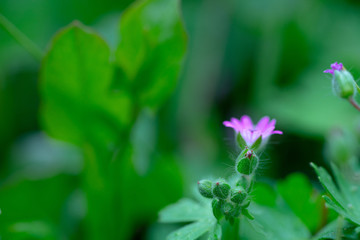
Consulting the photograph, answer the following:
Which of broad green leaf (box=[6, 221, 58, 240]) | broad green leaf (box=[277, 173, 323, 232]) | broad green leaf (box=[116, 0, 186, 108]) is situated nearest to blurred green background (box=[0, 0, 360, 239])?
broad green leaf (box=[6, 221, 58, 240])

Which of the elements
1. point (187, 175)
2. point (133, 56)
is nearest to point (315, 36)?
point (187, 175)

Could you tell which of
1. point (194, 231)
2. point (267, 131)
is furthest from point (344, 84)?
point (194, 231)

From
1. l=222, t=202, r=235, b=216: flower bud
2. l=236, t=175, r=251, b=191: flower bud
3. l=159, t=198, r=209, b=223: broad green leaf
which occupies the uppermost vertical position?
l=236, t=175, r=251, b=191: flower bud

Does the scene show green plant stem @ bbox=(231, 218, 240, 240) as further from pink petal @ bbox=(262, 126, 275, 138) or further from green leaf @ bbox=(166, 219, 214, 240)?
pink petal @ bbox=(262, 126, 275, 138)

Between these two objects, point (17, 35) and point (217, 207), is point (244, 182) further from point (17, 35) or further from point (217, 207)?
point (17, 35)

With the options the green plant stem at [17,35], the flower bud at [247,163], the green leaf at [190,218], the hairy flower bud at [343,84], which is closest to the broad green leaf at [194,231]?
the green leaf at [190,218]

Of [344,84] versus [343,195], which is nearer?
[344,84]
